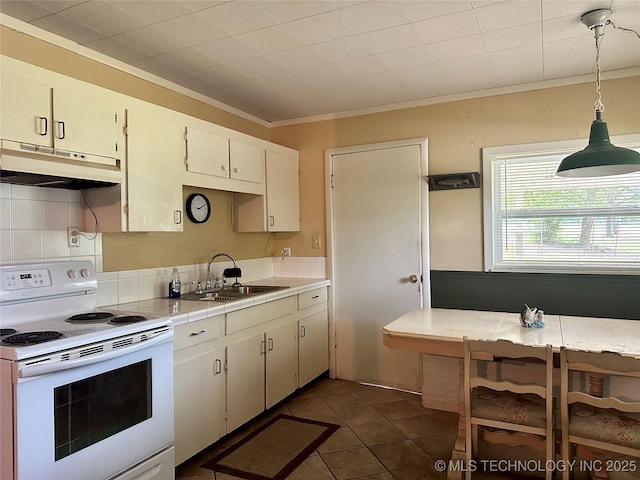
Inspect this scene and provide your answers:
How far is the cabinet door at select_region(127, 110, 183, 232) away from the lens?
2.45 meters

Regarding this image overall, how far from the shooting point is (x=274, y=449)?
272 centimetres

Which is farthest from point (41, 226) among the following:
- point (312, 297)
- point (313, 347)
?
point (313, 347)

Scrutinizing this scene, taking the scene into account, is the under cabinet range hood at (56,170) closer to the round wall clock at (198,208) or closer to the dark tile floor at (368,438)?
the round wall clock at (198,208)

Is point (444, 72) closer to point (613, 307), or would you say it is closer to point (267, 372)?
point (613, 307)

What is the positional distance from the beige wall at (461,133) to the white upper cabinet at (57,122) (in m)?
2.04

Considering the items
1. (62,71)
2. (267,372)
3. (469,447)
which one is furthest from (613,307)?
(62,71)

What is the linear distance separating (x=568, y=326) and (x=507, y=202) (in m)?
1.13

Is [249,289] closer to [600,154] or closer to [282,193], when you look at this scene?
[282,193]

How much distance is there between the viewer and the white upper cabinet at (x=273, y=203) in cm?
366

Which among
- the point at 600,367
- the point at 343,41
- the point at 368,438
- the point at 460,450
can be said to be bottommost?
the point at 368,438

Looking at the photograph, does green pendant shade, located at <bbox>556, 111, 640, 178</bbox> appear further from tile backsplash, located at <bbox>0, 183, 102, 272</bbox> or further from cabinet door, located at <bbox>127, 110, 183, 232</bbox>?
tile backsplash, located at <bbox>0, 183, 102, 272</bbox>

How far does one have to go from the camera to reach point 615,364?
1.92m

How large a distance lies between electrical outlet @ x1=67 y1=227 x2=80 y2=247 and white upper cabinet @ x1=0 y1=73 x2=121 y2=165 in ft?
1.52

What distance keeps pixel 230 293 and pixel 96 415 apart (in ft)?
5.23
